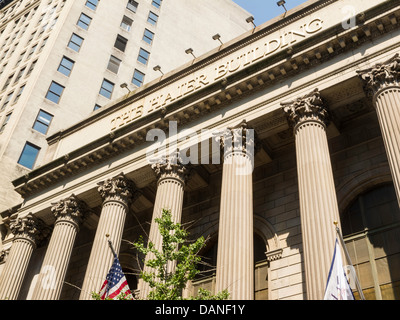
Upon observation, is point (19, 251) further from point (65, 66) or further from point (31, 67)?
point (31, 67)

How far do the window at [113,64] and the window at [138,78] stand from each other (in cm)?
199

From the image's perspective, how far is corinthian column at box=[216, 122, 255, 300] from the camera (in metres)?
18.8

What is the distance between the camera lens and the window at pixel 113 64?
51.2 m

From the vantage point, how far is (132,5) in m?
57.6

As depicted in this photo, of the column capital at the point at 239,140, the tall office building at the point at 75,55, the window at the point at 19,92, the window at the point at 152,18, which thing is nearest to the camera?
the column capital at the point at 239,140

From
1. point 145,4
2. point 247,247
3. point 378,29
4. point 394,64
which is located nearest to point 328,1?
point 378,29

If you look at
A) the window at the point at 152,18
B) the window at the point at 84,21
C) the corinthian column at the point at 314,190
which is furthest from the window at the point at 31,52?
the corinthian column at the point at 314,190

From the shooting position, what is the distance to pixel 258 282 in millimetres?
22859

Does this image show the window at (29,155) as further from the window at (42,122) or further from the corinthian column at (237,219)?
the corinthian column at (237,219)

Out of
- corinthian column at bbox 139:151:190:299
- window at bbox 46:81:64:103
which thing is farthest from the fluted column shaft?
window at bbox 46:81:64:103

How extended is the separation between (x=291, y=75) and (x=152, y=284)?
1317 cm

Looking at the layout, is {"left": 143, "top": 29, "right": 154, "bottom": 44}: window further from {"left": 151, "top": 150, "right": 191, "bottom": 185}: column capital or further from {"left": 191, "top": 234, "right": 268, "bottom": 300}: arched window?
{"left": 191, "top": 234, "right": 268, "bottom": 300}: arched window

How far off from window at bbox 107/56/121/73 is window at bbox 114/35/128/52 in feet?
6.19
